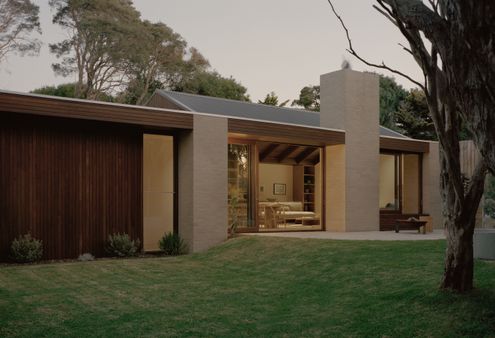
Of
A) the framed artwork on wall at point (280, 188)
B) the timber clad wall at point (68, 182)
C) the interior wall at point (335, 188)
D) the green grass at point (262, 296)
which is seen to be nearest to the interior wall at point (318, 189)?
the interior wall at point (335, 188)

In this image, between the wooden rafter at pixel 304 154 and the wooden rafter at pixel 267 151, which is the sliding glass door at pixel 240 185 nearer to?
the wooden rafter at pixel 267 151

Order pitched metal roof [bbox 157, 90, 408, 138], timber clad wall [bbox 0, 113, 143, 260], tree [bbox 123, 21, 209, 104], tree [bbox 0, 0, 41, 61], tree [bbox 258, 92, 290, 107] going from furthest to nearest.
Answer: tree [bbox 123, 21, 209, 104], tree [bbox 258, 92, 290, 107], tree [bbox 0, 0, 41, 61], pitched metal roof [bbox 157, 90, 408, 138], timber clad wall [bbox 0, 113, 143, 260]

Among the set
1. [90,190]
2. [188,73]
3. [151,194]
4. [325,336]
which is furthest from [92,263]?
[188,73]

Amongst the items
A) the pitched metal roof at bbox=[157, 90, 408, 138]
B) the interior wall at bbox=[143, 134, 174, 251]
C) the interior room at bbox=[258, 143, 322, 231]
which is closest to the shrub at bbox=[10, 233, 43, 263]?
the interior wall at bbox=[143, 134, 174, 251]

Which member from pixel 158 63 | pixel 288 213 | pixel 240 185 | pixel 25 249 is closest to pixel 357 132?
pixel 288 213

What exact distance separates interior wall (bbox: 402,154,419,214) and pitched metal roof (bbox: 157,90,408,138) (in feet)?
11.2

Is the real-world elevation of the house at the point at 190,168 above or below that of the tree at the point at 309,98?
below

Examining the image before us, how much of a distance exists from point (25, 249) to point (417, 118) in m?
21.2

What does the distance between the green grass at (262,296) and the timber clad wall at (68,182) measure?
1.04 meters

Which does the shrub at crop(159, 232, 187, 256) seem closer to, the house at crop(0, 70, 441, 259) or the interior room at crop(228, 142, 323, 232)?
the house at crop(0, 70, 441, 259)

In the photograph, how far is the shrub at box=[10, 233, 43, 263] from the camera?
394 inches

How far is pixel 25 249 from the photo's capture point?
10062 millimetres

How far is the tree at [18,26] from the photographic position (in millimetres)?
26344

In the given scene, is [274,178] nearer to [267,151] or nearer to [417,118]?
[267,151]
